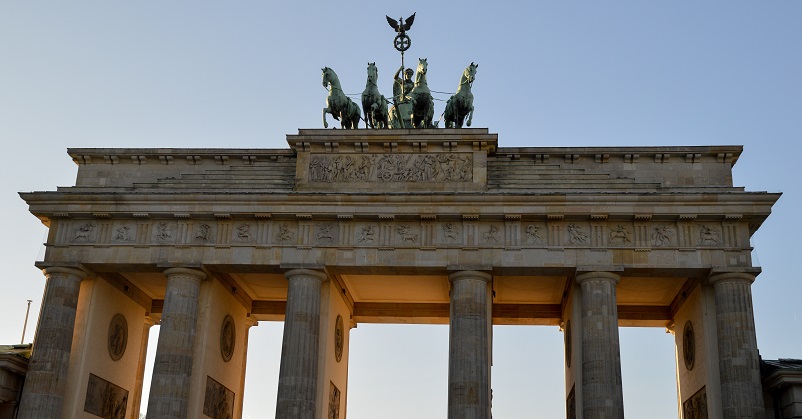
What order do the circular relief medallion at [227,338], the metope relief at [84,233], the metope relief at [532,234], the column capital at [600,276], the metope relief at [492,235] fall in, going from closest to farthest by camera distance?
the column capital at [600,276] < the metope relief at [532,234] < the metope relief at [492,235] < the metope relief at [84,233] < the circular relief medallion at [227,338]

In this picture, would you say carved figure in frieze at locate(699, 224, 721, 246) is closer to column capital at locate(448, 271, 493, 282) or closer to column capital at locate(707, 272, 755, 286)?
column capital at locate(707, 272, 755, 286)

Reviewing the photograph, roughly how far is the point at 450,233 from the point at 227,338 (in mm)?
9554

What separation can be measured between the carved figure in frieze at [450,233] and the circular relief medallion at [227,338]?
9.10 meters

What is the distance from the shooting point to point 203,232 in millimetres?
29891

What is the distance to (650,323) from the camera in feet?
116

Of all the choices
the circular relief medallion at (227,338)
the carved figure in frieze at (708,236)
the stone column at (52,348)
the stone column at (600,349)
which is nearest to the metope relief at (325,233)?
the circular relief medallion at (227,338)

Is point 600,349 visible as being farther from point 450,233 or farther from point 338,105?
point 338,105

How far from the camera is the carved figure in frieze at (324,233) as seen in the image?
2956 centimetres

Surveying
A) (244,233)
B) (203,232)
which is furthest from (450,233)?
(203,232)

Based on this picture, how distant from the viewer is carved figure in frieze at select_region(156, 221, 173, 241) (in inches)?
1178

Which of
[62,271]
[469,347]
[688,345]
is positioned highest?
[62,271]

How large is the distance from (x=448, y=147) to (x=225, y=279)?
30.6 ft

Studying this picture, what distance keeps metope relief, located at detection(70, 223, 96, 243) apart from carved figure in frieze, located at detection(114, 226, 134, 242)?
82cm

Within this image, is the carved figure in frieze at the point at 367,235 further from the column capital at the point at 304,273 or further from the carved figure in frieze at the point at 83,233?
the carved figure in frieze at the point at 83,233
